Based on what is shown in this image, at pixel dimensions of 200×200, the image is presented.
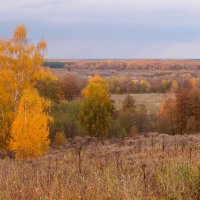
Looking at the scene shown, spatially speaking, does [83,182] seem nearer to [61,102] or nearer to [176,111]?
[176,111]

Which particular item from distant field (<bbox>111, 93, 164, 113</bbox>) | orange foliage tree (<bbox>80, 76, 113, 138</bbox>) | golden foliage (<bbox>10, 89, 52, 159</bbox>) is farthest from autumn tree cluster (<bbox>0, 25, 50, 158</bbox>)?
distant field (<bbox>111, 93, 164, 113</bbox>)

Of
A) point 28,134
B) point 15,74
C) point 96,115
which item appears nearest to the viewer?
point 28,134

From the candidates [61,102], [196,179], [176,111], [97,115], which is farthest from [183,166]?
[61,102]

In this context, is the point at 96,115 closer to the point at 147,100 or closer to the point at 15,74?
the point at 15,74

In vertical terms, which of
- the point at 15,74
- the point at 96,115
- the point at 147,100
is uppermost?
the point at 15,74

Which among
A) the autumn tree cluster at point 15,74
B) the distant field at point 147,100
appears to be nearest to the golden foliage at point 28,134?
the autumn tree cluster at point 15,74

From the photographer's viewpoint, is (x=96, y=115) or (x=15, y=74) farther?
(x=96, y=115)

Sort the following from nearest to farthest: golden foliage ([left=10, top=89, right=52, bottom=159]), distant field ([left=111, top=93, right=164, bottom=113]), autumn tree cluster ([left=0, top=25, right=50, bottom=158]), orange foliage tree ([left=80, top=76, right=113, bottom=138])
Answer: golden foliage ([left=10, top=89, right=52, bottom=159])
autumn tree cluster ([left=0, top=25, right=50, bottom=158])
orange foliage tree ([left=80, top=76, right=113, bottom=138])
distant field ([left=111, top=93, right=164, bottom=113])

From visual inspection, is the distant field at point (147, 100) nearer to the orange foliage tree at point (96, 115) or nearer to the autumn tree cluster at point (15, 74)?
the orange foliage tree at point (96, 115)

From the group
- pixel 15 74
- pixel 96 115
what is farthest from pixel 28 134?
pixel 96 115

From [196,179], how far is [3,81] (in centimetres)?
2234

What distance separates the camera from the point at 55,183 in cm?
547

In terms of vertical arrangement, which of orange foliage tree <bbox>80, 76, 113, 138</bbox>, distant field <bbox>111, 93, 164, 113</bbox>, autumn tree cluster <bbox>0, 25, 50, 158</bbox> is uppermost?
autumn tree cluster <bbox>0, 25, 50, 158</bbox>

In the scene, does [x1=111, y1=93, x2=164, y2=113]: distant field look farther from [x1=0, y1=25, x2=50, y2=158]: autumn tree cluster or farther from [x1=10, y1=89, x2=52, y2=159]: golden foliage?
[x1=10, y1=89, x2=52, y2=159]: golden foliage
